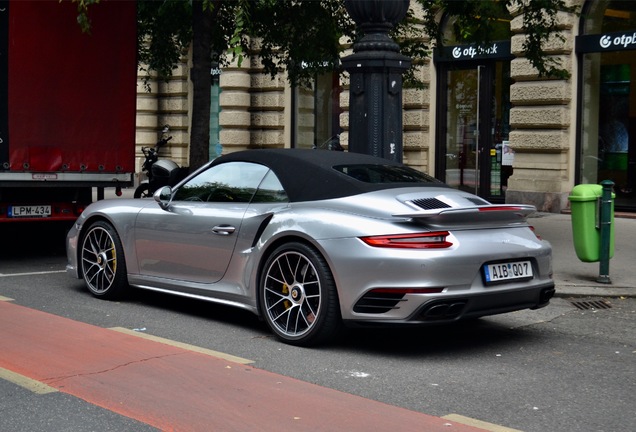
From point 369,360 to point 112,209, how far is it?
10.2 feet

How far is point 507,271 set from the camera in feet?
21.4

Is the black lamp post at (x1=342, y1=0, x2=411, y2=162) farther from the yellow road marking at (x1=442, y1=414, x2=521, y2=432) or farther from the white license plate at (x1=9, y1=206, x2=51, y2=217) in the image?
the yellow road marking at (x1=442, y1=414, x2=521, y2=432)

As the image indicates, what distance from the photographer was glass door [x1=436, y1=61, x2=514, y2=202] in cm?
1920

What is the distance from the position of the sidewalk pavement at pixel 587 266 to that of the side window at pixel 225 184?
3428mm

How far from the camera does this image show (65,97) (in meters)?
11.4

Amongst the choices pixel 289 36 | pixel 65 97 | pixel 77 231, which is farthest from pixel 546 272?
pixel 289 36

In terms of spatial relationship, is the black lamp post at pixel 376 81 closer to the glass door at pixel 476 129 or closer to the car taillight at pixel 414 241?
the car taillight at pixel 414 241

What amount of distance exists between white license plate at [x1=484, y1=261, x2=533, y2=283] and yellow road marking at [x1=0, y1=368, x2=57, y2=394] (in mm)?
2789

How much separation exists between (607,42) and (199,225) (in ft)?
38.8

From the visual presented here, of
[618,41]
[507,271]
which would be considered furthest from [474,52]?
[507,271]

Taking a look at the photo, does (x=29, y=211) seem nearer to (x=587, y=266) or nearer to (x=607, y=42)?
(x=587, y=266)

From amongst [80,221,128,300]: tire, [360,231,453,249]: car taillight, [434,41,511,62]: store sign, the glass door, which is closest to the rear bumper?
[360,231,453,249]: car taillight

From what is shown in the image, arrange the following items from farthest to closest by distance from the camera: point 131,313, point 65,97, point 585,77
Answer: point 585,77
point 65,97
point 131,313

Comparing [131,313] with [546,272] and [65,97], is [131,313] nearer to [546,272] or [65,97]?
[546,272]
